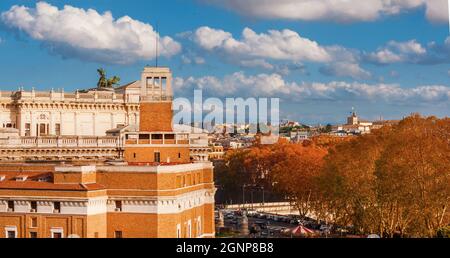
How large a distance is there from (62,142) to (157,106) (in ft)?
37.4

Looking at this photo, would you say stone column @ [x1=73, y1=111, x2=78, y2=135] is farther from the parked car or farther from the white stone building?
the parked car

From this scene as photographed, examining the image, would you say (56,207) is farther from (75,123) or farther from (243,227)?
(75,123)

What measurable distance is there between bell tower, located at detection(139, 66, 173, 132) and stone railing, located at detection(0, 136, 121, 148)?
1073 centimetres

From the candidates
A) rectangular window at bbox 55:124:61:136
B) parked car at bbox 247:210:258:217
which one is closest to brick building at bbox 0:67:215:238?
rectangular window at bbox 55:124:61:136

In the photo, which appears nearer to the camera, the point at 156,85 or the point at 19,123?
the point at 156,85

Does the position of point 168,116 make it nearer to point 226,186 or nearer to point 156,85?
point 156,85

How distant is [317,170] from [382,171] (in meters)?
23.4

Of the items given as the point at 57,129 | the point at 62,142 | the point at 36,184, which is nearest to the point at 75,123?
the point at 57,129

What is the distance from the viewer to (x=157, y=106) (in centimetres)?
4044

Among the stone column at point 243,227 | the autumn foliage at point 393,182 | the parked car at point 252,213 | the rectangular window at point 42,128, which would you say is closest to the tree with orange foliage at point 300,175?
the parked car at point 252,213

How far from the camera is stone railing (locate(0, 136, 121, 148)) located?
157 feet

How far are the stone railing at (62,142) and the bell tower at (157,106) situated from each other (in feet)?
35.2
